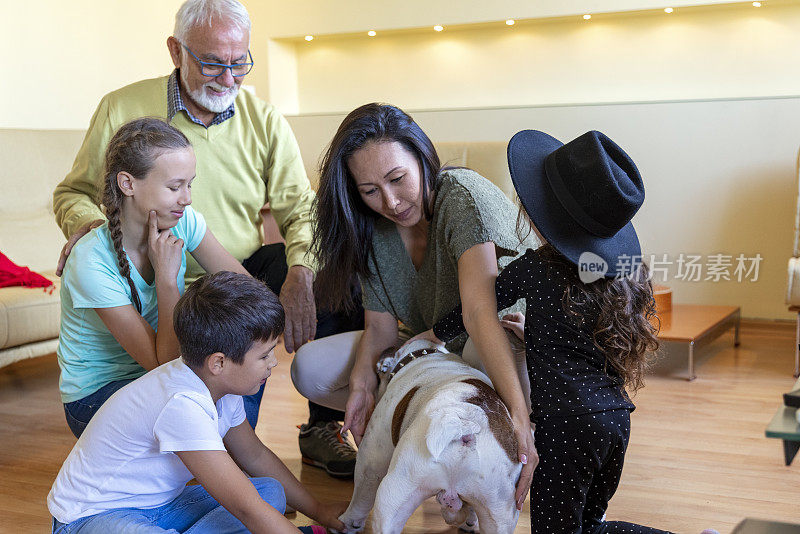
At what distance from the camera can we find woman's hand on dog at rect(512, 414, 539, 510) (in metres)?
1.46

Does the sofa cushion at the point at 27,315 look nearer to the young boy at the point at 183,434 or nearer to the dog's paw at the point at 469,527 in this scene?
the young boy at the point at 183,434

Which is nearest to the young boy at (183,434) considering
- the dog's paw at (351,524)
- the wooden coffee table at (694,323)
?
the dog's paw at (351,524)

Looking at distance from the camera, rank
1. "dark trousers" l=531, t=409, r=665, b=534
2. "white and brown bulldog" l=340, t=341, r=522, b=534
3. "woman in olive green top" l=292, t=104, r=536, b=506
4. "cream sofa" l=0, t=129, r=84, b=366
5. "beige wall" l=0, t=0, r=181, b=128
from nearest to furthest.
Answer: "white and brown bulldog" l=340, t=341, r=522, b=534, "dark trousers" l=531, t=409, r=665, b=534, "woman in olive green top" l=292, t=104, r=536, b=506, "cream sofa" l=0, t=129, r=84, b=366, "beige wall" l=0, t=0, r=181, b=128

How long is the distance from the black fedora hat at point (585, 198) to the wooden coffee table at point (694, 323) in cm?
135

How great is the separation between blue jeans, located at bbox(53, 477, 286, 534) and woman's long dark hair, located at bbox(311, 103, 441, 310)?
0.53 m

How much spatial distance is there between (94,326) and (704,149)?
3096mm

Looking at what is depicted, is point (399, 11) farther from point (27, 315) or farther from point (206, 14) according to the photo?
point (27, 315)

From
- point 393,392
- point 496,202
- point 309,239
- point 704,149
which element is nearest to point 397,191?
point 496,202

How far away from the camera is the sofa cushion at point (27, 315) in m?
2.81

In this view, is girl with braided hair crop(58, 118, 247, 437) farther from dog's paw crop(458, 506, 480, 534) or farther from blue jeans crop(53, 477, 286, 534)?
dog's paw crop(458, 506, 480, 534)

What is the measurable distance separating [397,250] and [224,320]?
60 centimetres

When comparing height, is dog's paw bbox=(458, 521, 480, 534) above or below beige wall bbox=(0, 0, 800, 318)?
below

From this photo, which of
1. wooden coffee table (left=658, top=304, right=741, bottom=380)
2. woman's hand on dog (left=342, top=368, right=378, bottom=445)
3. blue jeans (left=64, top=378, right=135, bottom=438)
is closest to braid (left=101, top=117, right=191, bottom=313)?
blue jeans (left=64, top=378, right=135, bottom=438)

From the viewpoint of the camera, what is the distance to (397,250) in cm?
195
